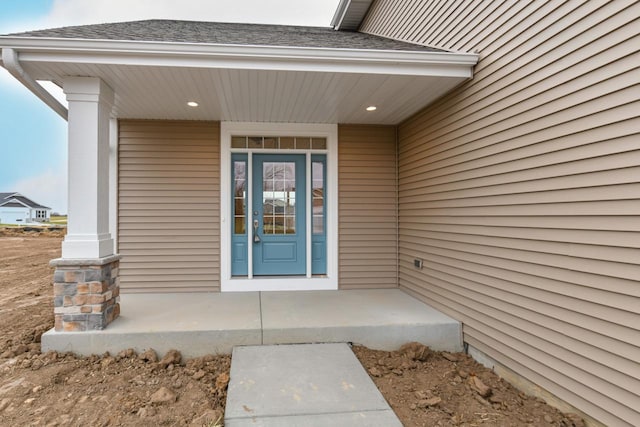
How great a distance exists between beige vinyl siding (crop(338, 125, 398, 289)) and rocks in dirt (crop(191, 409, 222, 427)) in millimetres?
2788

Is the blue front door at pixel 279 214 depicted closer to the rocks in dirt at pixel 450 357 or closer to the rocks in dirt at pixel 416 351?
the rocks in dirt at pixel 416 351

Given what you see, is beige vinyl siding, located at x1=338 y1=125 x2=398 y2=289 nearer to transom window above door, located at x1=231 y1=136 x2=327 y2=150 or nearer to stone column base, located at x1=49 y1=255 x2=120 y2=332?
transom window above door, located at x1=231 y1=136 x2=327 y2=150

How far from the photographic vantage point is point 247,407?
2.14 m

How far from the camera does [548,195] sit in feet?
7.35

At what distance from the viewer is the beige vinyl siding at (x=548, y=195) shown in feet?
5.83

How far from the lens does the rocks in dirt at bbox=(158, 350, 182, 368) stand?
110 inches

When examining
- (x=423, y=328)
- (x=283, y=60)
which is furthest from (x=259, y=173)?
(x=423, y=328)

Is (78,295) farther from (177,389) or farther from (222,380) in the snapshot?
(222,380)

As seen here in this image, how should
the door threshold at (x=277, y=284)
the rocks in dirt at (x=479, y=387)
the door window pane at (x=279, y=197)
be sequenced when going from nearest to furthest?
the rocks in dirt at (x=479, y=387), the door threshold at (x=277, y=284), the door window pane at (x=279, y=197)

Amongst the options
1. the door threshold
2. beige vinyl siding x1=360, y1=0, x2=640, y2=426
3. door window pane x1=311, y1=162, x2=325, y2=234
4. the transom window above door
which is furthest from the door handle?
beige vinyl siding x1=360, y1=0, x2=640, y2=426

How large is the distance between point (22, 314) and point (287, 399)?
3.70 metres

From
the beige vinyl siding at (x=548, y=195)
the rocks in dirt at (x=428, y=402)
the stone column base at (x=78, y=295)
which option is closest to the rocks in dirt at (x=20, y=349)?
the stone column base at (x=78, y=295)

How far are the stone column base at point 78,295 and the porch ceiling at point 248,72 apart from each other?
1633mm

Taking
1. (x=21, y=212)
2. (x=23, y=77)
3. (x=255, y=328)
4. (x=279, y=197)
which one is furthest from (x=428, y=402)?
(x=21, y=212)
